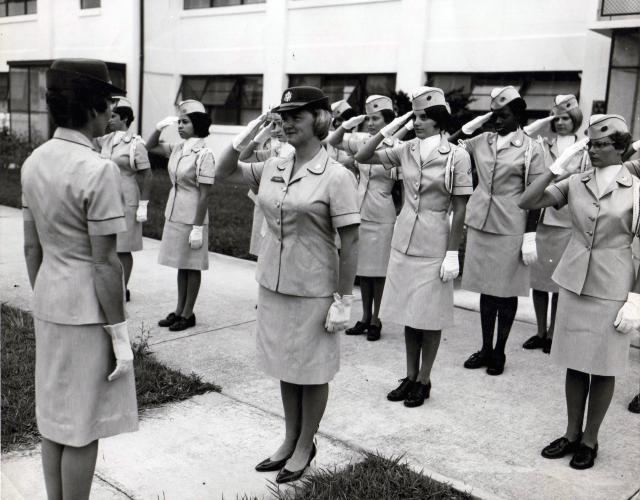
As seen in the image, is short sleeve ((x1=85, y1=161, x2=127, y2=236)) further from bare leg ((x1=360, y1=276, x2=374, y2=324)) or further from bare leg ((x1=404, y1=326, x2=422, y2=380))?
bare leg ((x1=360, y1=276, x2=374, y2=324))

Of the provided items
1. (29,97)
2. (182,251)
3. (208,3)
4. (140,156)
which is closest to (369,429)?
(182,251)

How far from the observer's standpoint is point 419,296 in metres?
4.61

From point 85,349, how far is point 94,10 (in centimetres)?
2080

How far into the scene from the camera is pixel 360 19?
653 inches

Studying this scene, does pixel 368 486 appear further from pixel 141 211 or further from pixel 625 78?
pixel 625 78

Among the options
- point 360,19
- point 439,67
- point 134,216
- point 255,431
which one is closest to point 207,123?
point 134,216

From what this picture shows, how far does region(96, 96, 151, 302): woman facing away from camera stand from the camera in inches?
258

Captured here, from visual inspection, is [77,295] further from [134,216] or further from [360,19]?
[360,19]

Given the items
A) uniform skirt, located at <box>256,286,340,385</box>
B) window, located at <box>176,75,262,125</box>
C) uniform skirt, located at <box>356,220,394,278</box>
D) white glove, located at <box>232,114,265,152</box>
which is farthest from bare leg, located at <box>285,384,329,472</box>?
window, located at <box>176,75,262,125</box>

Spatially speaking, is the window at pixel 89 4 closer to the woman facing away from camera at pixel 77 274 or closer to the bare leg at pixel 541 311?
the bare leg at pixel 541 311

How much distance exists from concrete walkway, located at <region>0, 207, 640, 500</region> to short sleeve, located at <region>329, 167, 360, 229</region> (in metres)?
1.39

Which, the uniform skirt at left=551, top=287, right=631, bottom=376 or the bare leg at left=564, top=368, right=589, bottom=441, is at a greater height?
the uniform skirt at left=551, top=287, right=631, bottom=376

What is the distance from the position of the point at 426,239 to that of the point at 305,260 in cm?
147

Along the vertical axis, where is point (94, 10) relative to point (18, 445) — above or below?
above
